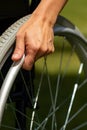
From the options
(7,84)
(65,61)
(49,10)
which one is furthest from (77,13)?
(7,84)

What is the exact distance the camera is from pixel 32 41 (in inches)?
39.1

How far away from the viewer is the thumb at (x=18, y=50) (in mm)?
975

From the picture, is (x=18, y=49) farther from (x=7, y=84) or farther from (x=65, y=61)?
(x=65, y=61)

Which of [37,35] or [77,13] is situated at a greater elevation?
[37,35]

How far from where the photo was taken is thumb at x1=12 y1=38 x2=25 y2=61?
38.4 inches

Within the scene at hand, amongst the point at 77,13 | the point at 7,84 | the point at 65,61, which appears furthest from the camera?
the point at 77,13

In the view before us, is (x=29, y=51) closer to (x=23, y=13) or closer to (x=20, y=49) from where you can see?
(x=20, y=49)

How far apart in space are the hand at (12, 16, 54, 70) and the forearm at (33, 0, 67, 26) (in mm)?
15

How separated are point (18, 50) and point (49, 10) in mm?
137

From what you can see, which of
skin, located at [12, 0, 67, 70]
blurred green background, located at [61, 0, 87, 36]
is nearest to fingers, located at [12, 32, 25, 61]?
skin, located at [12, 0, 67, 70]

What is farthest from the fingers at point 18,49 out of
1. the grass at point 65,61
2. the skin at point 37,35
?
the grass at point 65,61

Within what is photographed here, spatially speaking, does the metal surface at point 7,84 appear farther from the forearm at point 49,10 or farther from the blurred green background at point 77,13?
the blurred green background at point 77,13

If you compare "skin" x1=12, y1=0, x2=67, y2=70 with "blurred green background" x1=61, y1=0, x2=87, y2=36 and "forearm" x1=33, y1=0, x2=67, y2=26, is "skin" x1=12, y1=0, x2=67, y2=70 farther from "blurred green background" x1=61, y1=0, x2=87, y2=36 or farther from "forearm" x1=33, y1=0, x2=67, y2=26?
"blurred green background" x1=61, y1=0, x2=87, y2=36

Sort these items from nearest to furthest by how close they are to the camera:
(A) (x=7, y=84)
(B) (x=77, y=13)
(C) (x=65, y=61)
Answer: (A) (x=7, y=84), (C) (x=65, y=61), (B) (x=77, y=13)
